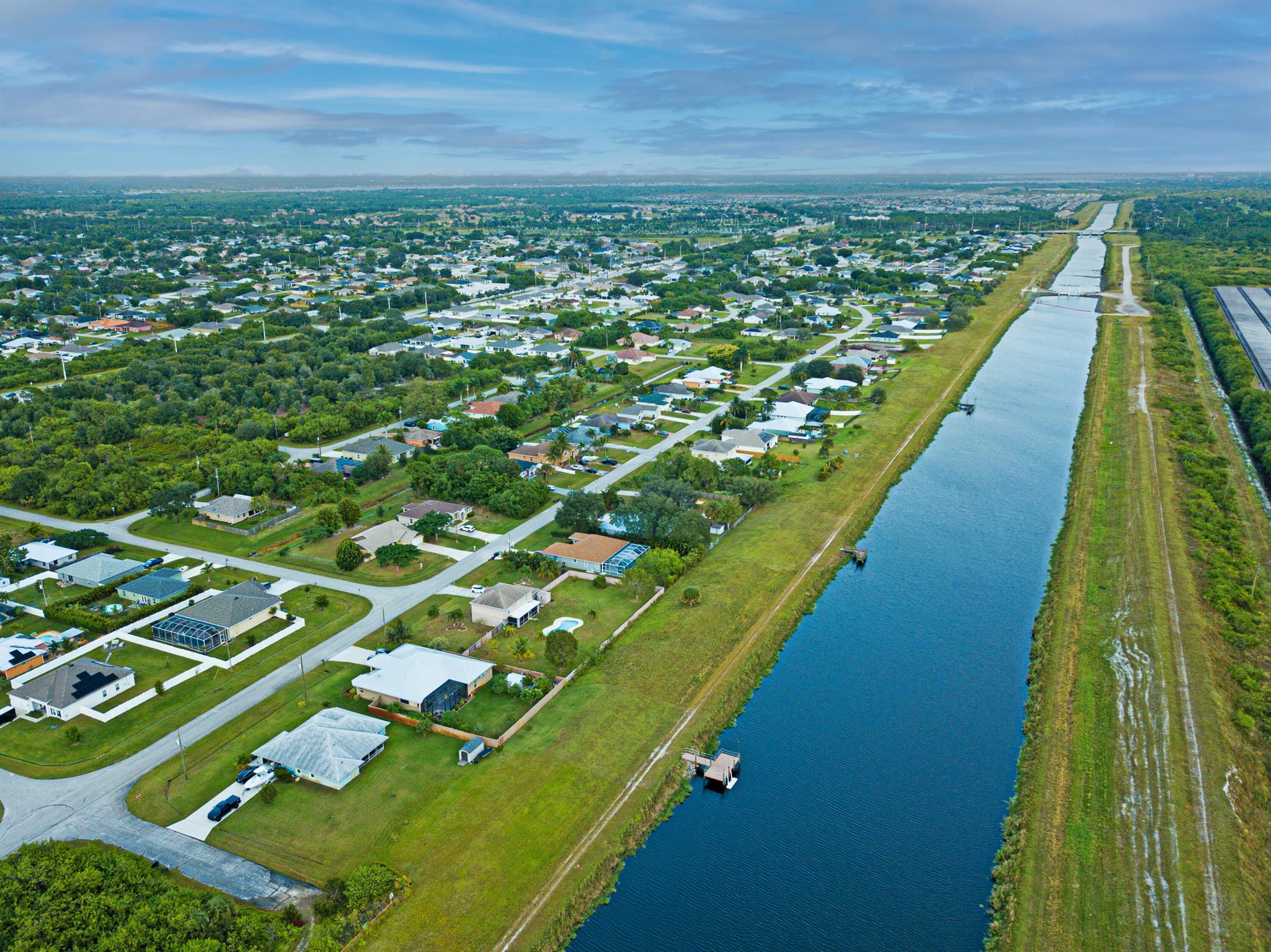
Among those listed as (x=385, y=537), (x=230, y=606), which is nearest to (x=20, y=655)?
(x=230, y=606)

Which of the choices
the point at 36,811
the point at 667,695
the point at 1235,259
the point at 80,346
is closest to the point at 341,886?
the point at 36,811

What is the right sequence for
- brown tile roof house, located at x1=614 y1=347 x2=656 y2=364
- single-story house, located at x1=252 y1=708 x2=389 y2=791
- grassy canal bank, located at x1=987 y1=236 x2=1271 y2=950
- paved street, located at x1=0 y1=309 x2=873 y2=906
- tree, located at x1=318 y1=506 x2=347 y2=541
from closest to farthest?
1. grassy canal bank, located at x1=987 y1=236 x2=1271 y2=950
2. paved street, located at x1=0 y1=309 x2=873 y2=906
3. single-story house, located at x1=252 y1=708 x2=389 y2=791
4. tree, located at x1=318 y1=506 x2=347 y2=541
5. brown tile roof house, located at x1=614 y1=347 x2=656 y2=364

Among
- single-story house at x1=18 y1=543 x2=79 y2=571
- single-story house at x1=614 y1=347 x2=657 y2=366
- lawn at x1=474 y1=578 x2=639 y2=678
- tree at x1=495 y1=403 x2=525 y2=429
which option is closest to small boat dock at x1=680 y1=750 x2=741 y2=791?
lawn at x1=474 y1=578 x2=639 y2=678

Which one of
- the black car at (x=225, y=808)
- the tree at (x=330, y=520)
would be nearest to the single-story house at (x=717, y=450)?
the tree at (x=330, y=520)

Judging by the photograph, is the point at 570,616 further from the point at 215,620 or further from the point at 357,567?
the point at 215,620

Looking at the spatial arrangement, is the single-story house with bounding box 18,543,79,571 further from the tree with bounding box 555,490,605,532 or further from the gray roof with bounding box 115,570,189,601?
the tree with bounding box 555,490,605,532

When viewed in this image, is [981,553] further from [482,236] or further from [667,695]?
[482,236]
